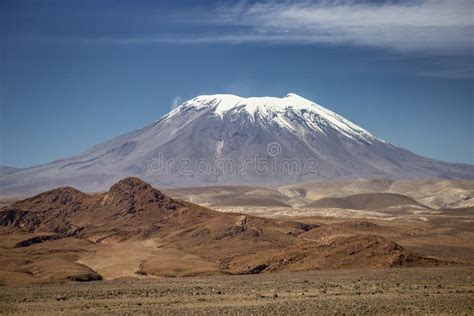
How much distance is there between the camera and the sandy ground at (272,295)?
2292 centimetres

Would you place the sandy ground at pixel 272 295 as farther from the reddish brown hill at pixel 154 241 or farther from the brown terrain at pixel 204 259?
the reddish brown hill at pixel 154 241

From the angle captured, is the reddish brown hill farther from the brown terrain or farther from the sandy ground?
the sandy ground

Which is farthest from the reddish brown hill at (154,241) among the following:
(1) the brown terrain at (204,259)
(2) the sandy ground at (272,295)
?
(2) the sandy ground at (272,295)

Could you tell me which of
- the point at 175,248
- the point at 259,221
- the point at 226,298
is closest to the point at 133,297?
the point at 226,298

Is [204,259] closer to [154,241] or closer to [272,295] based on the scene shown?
[154,241]

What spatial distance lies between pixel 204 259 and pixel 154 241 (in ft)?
38.1

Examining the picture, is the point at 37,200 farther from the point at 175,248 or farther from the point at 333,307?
the point at 333,307

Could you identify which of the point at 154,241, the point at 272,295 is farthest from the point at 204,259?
the point at 272,295

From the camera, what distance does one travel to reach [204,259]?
46.1 m

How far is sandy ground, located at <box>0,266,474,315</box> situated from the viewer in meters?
22.9

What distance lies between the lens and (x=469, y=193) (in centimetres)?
14012

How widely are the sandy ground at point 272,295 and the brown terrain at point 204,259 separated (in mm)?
57

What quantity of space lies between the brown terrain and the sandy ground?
0.19 feet

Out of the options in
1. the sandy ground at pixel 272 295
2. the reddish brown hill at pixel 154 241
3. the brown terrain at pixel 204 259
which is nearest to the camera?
the sandy ground at pixel 272 295
